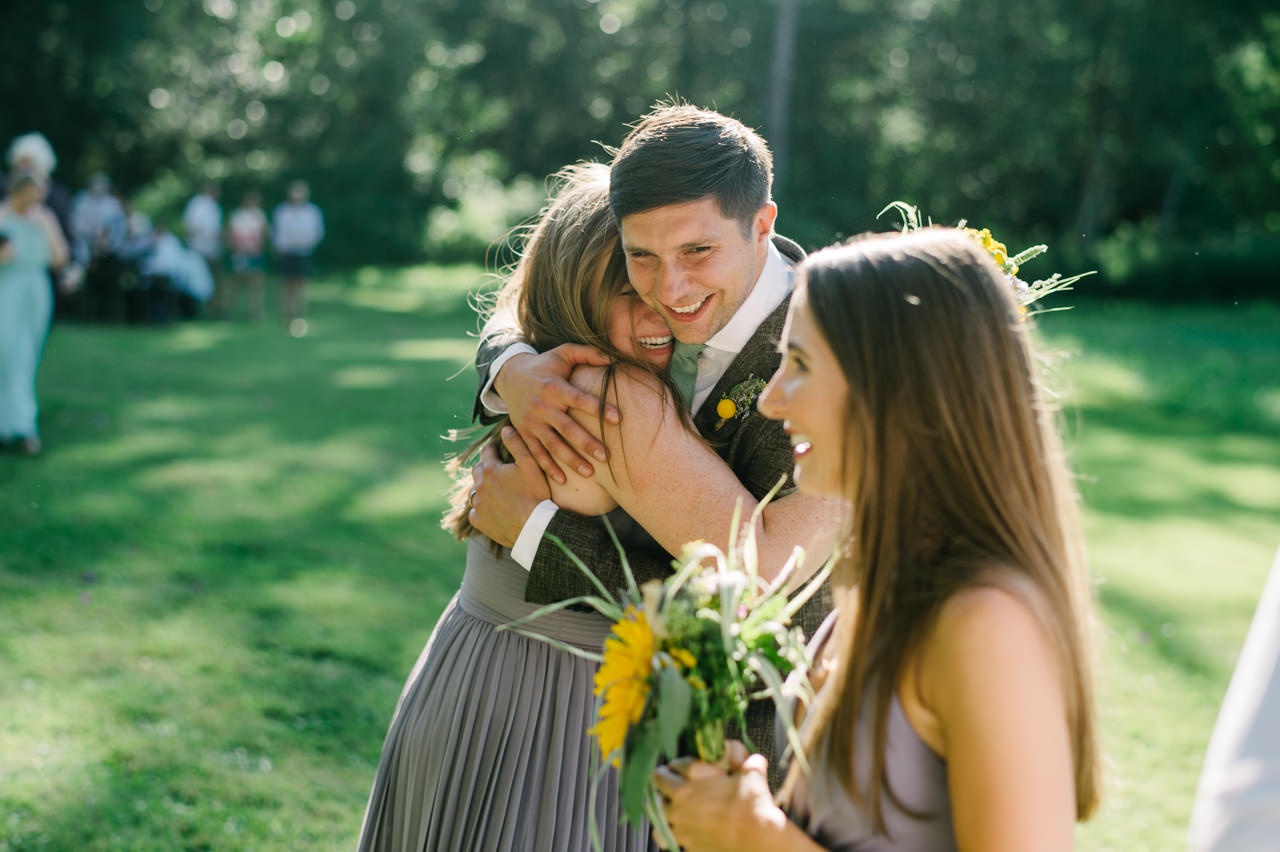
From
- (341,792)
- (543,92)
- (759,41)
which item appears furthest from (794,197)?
(341,792)

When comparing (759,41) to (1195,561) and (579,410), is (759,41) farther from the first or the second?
(579,410)

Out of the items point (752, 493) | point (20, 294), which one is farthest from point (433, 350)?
point (752, 493)

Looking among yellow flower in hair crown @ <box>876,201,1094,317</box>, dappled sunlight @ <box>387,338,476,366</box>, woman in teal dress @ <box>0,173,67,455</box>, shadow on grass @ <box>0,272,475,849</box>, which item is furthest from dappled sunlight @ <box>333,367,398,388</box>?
yellow flower in hair crown @ <box>876,201,1094,317</box>

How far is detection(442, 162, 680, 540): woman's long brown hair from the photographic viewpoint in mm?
2592

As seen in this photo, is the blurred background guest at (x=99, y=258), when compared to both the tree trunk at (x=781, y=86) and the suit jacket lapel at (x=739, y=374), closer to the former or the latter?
the suit jacket lapel at (x=739, y=374)

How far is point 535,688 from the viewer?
2.59m

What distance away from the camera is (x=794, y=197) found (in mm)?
35969

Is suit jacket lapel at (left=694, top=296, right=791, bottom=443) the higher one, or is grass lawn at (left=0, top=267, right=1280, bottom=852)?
suit jacket lapel at (left=694, top=296, right=791, bottom=443)

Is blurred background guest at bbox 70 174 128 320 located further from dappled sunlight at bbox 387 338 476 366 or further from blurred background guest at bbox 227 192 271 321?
dappled sunlight at bbox 387 338 476 366

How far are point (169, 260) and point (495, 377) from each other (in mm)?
17782

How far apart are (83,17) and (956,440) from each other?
29510 millimetres

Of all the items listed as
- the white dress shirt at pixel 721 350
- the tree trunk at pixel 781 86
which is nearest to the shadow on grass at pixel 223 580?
the white dress shirt at pixel 721 350

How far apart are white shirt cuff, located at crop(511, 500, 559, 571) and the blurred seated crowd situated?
55.2 feet

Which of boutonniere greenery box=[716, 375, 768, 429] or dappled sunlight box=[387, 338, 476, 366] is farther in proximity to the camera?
dappled sunlight box=[387, 338, 476, 366]
